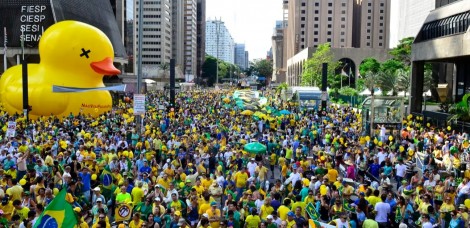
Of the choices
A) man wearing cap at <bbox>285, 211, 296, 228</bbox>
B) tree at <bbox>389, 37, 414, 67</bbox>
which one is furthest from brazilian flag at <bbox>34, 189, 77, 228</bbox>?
tree at <bbox>389, 37, 414, 67</bbox>

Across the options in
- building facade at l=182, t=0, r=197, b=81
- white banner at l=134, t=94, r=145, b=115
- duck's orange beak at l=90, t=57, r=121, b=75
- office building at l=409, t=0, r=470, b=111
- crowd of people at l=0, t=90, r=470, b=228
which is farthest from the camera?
building facade at l=182, t=0, r=197, b=81

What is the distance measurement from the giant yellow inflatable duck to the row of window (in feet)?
66.3

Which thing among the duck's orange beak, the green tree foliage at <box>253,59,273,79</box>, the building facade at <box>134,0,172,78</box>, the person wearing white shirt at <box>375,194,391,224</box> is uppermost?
the building facade at <box>134,0,172,78</box>

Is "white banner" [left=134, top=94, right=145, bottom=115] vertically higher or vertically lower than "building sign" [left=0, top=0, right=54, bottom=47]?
lower

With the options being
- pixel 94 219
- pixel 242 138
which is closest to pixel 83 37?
pixel 242 138

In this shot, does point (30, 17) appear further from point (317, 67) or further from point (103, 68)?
point (317, 67)

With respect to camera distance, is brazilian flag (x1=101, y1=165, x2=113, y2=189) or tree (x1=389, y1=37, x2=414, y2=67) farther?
tree (x1=389, y1=37, x2=414, y2=67)

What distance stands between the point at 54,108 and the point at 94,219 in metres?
20.2

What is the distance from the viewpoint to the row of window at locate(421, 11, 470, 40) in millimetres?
31772

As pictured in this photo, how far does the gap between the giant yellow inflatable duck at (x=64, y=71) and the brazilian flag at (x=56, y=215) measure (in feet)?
68.9

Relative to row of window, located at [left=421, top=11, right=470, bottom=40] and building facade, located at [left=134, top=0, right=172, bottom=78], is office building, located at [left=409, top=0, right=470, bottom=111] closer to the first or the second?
row of window, located at [left=421, top=11, right=470, bottom=40]

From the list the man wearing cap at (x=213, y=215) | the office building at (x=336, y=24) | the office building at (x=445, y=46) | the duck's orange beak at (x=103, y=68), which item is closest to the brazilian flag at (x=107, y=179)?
the man wearing cap at (x=213, y=215)

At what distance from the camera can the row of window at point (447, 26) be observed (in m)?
31.8

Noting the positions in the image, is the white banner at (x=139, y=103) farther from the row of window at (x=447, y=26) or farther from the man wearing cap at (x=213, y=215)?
the row of window at (x=447, y=26)
